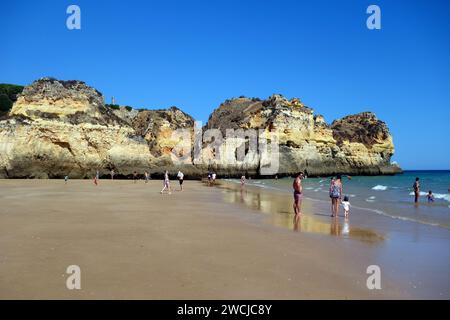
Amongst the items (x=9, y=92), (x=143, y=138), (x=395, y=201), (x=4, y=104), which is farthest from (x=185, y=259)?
(x=9, y=92)

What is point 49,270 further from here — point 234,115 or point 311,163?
point 234,115

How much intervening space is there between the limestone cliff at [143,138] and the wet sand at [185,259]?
106 ft

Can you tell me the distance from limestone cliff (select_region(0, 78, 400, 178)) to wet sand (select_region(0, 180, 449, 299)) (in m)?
32.2

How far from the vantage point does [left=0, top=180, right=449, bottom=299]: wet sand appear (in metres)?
4.65

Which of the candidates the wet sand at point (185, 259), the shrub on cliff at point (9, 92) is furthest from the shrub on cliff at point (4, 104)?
the wet sand at point (185, 259)

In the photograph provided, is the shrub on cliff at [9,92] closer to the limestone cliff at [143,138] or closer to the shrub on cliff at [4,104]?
the shrub on cliff at [4,104]

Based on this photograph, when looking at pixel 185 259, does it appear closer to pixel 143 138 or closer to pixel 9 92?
pixel 143 138

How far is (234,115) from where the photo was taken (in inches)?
2778

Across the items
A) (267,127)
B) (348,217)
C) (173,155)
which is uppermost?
(267,127)

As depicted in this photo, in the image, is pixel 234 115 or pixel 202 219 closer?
pixel 202 219

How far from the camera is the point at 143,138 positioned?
48.9 metres

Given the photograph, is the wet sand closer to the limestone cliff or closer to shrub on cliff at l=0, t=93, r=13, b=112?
the limestone cliff
